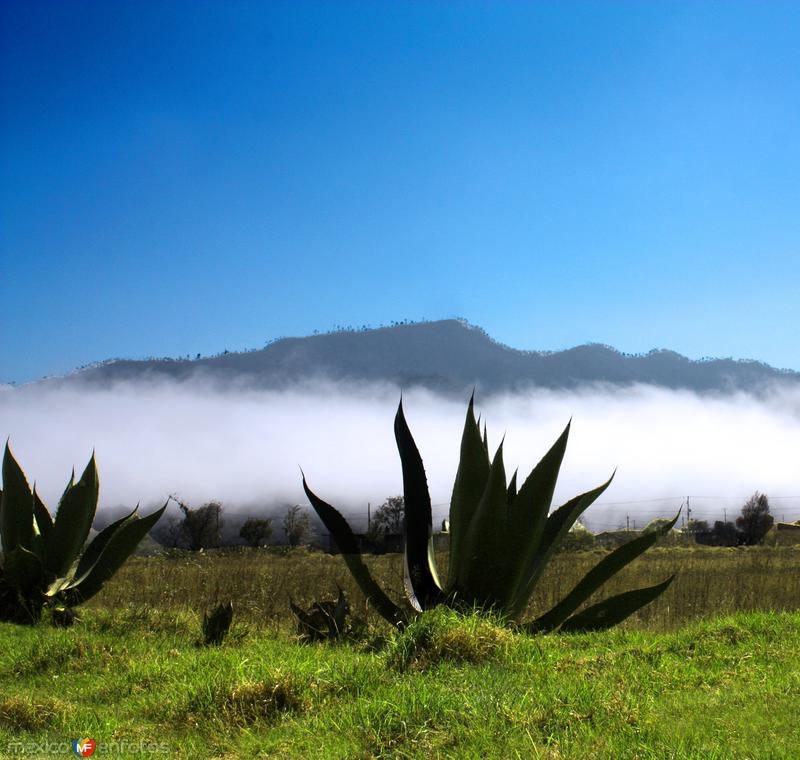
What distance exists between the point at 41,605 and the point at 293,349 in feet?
605

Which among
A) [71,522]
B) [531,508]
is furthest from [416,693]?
[71,522]

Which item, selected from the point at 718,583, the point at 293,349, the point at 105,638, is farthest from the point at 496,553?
the point at 293,349

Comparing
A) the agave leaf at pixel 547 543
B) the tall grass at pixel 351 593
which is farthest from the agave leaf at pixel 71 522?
the agave leaf at pixel 547 543

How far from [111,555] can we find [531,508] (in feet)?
16.4

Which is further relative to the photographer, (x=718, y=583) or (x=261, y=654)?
(x=718, y=583)

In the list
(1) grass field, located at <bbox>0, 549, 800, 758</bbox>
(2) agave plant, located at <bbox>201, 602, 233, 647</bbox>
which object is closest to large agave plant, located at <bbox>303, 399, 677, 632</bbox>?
(1) grass field, located at <bbox>0, 549, 800, 758</bbox>

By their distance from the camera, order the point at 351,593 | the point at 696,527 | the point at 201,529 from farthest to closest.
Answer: the point at 696,527, the point at 201,529, the point at 351,593

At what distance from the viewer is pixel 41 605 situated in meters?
8.21

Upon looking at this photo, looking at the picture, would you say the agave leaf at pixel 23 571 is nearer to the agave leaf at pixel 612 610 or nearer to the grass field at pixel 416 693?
the grass field at pixel 416 693

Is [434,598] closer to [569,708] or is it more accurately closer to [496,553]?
[496,553]

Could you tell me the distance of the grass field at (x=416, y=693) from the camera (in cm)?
356

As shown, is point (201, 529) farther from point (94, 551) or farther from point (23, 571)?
point (23, 571)

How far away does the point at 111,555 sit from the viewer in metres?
8.64

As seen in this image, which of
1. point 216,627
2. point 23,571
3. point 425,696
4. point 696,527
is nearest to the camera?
point 425,696
